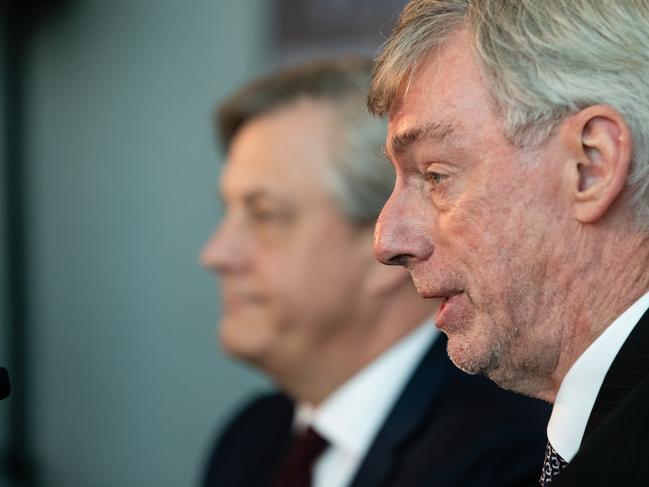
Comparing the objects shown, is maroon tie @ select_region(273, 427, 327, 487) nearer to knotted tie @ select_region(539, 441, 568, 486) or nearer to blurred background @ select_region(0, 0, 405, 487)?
knotted tie @ select_region(539, 441, 568, 486)

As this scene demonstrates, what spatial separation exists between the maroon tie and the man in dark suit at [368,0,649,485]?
48.8 inches

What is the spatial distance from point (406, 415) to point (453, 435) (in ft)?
0.53

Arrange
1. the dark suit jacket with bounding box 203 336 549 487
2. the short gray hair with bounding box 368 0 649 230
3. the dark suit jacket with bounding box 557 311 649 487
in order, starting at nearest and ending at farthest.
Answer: the dark suit jacket with bounding box 557 311 649 487, the short gray hair with bounding box 368 0 649 230, the dark suit jacket with bounding box 203 336 549 487

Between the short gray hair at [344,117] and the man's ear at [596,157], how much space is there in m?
1.31

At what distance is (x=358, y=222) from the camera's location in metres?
2.67

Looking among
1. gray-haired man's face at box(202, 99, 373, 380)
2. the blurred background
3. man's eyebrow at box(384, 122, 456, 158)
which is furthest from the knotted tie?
the blurred background

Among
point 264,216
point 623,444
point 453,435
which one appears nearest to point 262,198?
point 264,216

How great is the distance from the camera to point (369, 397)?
101 inches

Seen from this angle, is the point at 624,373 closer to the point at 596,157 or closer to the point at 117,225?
the point at 596,157

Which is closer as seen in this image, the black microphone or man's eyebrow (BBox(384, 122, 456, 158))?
the black microphone

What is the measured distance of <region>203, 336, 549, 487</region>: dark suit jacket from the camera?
7.08 ft

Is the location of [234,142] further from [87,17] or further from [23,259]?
[23,259]

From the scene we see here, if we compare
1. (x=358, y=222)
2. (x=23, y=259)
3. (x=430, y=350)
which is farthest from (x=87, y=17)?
(x=430, y=350)

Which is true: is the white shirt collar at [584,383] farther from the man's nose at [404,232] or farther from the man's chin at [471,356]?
the man's nose at [404,232]
